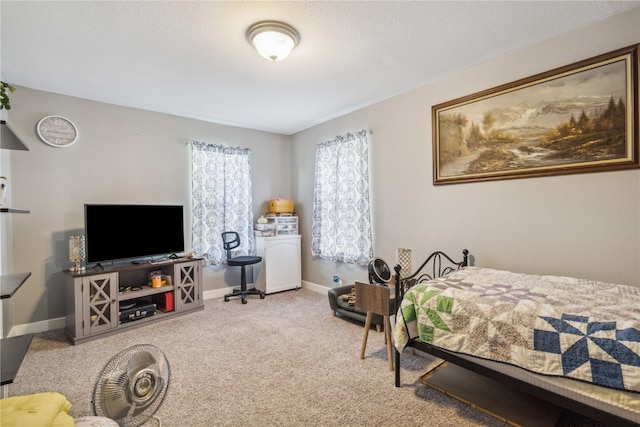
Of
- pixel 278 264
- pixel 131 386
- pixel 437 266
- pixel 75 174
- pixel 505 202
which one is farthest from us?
pixel 278 264

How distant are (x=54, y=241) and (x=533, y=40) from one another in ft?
16.4

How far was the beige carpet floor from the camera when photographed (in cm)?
189

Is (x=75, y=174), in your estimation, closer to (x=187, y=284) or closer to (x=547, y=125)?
(x=187, y=284)

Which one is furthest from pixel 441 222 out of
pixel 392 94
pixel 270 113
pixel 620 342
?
pixel 270 113

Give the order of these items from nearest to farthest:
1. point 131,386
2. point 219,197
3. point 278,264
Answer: point 131,386 → point 219,197 → point 278,264

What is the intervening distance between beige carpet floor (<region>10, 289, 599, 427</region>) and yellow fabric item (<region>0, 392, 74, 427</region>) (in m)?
0.86

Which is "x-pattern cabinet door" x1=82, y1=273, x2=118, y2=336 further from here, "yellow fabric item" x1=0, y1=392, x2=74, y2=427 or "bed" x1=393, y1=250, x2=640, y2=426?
"bed" x1=393, y1=250, x2=640, y2=426

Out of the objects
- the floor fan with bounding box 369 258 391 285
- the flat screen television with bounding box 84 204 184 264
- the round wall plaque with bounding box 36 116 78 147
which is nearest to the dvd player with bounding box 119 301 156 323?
the flat screen television with bounding box 84 204 184 264

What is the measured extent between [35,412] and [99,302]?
2452 millimetres

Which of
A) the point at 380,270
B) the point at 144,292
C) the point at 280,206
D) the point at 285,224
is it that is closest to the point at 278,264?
the point at 285,224

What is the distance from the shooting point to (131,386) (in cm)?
146

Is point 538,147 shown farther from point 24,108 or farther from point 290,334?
point 24,108

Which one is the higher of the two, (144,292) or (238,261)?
(238,261)

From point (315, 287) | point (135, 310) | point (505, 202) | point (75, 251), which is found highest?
point (505, 202)
